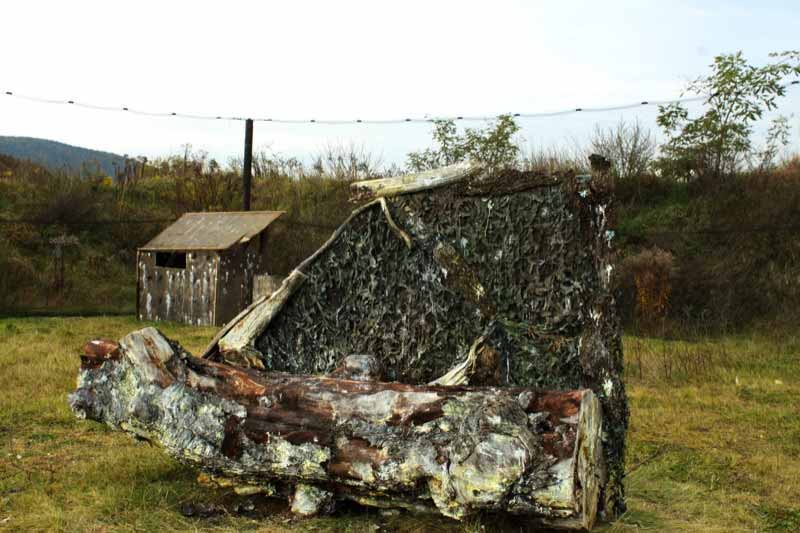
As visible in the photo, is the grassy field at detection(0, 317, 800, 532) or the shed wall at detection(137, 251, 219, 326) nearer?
the grassy field at detection(0, 317, 800, 532)

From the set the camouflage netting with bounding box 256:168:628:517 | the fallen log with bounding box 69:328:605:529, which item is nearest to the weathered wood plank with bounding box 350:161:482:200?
the camouflage netting with bounding box 256:168:628:517

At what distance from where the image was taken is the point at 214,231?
15992mm

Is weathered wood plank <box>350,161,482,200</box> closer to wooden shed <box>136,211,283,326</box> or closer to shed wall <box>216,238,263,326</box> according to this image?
wooden shed <box>136,211,283,326</box>

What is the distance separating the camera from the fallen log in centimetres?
423

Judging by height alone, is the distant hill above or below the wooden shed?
above

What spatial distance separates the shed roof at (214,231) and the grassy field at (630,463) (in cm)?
466

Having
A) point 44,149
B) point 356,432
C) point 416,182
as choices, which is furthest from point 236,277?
point 44,149

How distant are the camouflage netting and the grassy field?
1.00 m

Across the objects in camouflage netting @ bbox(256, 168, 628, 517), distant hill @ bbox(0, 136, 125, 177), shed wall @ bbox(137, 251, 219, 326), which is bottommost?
shed wall @ bbox(137, 251, 219, 326)

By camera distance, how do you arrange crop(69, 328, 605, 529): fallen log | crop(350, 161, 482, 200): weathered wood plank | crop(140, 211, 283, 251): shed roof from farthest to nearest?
crop(140, 211, 283, 251): shed roof → crop(350, 161, 482, 200): weathered wood plank → crop(69, 328, 605, 529): fallen log

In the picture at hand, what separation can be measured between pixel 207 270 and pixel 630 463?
1031 cm

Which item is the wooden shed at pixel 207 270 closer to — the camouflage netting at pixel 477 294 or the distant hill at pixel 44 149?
the camouflage netting at pixel 477 294

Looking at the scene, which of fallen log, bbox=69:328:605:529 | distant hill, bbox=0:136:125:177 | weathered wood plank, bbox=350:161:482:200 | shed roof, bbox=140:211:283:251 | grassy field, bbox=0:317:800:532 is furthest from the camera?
distant hill, bbox=0:136:125:177

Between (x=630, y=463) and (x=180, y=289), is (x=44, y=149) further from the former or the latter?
(x=630, y=463)
